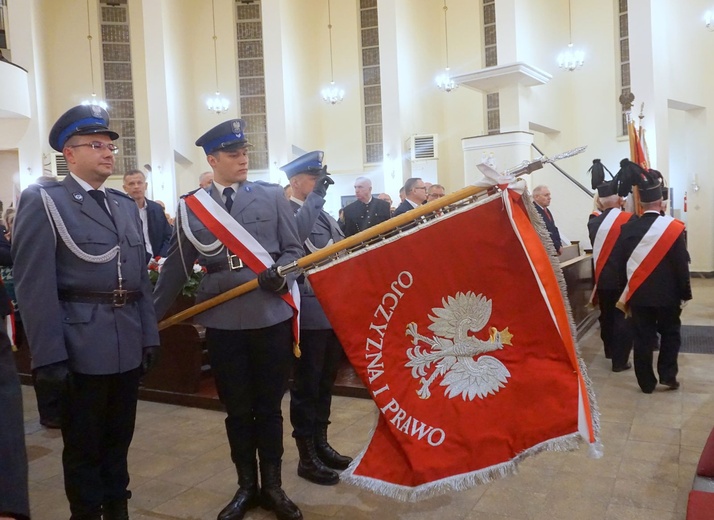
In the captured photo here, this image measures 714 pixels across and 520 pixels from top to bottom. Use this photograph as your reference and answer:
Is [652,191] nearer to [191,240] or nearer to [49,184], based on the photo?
[191,240]

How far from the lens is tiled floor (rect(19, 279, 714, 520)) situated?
2600 mm

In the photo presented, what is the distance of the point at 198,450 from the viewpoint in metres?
3.49

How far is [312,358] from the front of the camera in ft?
9.71

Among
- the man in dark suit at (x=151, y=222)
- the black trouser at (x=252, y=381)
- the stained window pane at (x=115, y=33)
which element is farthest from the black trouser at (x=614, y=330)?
the stained window pane at (x=115, y=33)

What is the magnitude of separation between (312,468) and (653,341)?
2.83 m

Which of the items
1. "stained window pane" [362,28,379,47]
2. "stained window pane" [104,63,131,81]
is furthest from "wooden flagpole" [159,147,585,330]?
"stained window pane" [104,63,131,81]

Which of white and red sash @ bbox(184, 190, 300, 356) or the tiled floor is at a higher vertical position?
white and red sash @ bbox(184, 190, 300, 356)

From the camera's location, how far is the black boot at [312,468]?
2908 millimetres

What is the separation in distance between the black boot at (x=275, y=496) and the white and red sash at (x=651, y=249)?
3.00m

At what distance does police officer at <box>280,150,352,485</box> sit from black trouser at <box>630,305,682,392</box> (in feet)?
8.03

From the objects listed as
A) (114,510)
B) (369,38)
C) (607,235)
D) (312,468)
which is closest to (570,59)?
(369,38)

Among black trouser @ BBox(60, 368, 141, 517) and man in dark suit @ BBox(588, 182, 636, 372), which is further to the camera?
man in dark suit @ BBox(588, 182, 636, 372)

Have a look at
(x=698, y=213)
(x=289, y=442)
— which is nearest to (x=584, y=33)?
(x=698, y=213)

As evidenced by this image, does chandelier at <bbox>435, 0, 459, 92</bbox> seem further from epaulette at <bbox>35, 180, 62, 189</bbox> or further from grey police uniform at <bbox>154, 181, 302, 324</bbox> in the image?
epaulette at <bbox>35, 180, 62, 189</bbox>
